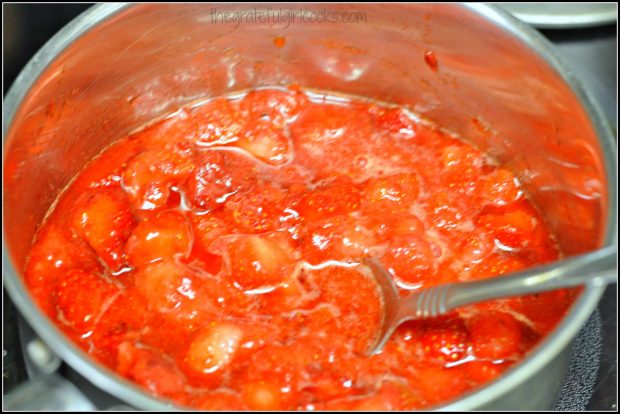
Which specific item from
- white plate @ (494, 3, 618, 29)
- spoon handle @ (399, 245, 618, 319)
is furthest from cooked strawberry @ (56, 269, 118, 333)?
white plate @ (494, 3, 618, 29)

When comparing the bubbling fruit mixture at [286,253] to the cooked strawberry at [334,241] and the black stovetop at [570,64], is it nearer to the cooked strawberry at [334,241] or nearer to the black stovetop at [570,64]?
the cooked strawberry at [334,241]

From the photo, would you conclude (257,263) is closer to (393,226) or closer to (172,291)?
(172,291)

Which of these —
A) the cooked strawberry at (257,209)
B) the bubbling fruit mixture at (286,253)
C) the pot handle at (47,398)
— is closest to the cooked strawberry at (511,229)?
the bubbling fruit mixture at (286,253)

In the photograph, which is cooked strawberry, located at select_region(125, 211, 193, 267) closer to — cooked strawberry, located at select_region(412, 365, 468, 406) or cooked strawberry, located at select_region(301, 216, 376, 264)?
cooked strawberry, located at select_region(301, 216, 376, 264)

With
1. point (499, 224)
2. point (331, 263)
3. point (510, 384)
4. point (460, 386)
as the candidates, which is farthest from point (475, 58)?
point (510, 384)

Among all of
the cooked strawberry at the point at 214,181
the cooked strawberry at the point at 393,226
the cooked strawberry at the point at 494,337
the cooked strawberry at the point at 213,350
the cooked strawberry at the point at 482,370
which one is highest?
the cooked strawberry at the point at 214,181

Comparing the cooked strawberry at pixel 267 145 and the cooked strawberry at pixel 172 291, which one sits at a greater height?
the cooked strawberry at pixel 267 145

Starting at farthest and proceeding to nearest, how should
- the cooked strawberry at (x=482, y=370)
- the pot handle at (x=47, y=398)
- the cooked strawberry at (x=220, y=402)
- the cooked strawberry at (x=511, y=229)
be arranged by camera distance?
the cooked strawberry at (x=511, y=229) < the cooked strawberry at (x=482, y=370) < the cooked strawberry at (x=220, y=402) < the pot handle at (x=47, y=398)
